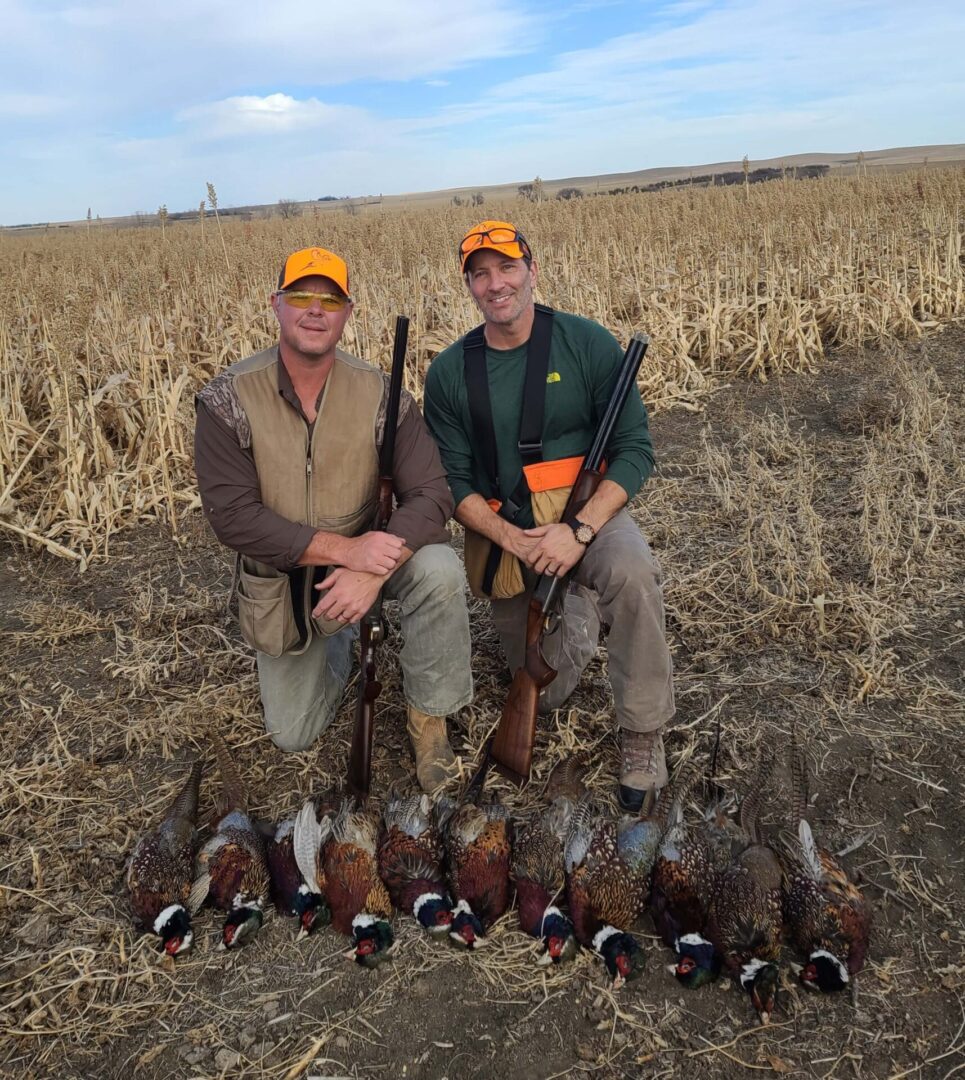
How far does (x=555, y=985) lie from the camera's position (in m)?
2.70

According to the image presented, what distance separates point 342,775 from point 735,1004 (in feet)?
5.95

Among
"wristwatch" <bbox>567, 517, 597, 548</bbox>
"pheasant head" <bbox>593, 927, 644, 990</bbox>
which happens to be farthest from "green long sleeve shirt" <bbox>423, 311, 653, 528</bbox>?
"pheasant head" <bbox>593, 927, 644, 990</bbox>

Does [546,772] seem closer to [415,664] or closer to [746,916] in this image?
[415,664]

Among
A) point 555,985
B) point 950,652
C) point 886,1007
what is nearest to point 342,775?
point 555,985

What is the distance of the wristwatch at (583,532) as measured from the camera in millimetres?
3486

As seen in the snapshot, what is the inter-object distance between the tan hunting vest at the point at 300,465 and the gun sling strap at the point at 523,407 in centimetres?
42

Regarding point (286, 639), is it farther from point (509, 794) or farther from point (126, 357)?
→ point (126, 357)

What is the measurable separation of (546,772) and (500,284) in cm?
203

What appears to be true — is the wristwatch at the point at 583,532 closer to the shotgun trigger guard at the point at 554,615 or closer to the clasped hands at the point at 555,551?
the clasped hands at the point at 555,551

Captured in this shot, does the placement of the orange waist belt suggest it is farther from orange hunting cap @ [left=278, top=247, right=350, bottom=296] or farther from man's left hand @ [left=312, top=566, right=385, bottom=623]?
orange hunting cap @ [left=278, top=247, right=350, bottom=296]

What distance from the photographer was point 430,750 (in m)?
3.68

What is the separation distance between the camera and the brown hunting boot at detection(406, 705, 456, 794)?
11.9ft

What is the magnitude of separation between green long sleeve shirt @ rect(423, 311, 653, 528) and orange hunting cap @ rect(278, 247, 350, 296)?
0.62 m

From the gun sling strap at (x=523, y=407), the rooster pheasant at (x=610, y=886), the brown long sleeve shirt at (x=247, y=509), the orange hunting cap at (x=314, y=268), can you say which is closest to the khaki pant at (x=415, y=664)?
the brown long sleeve shirt at (x=247, y=509)
